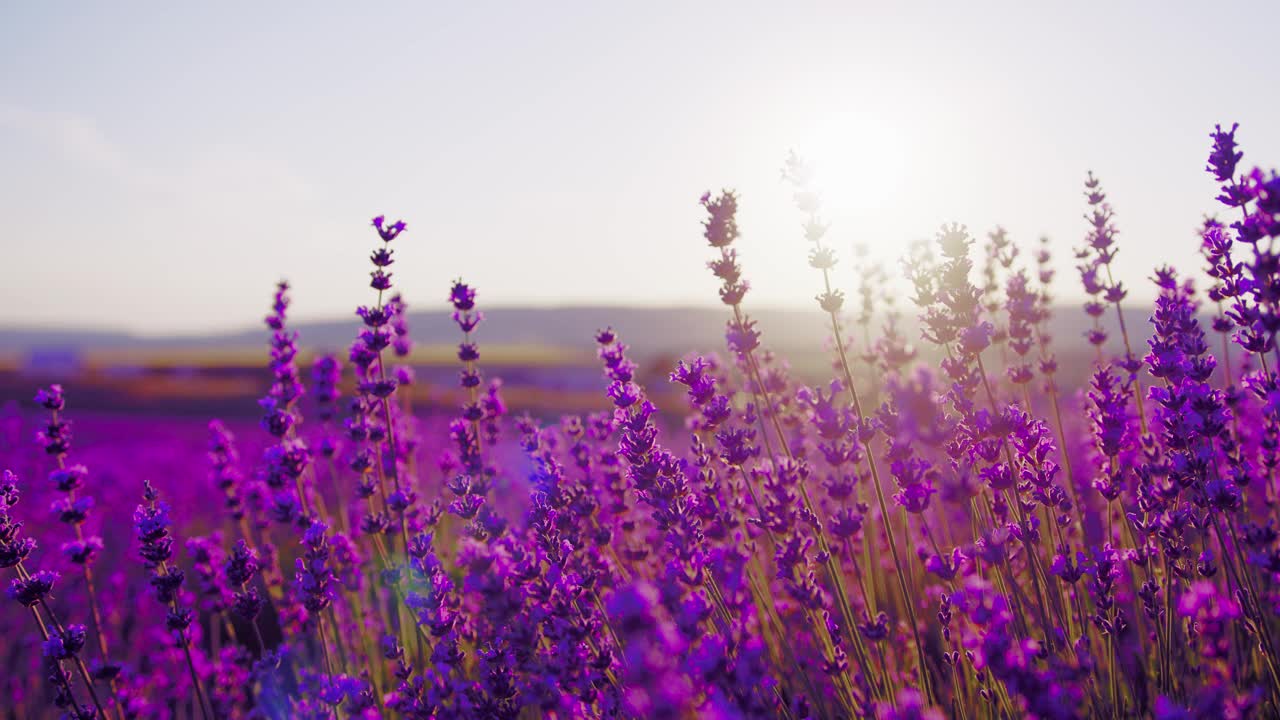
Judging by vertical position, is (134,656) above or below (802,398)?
below

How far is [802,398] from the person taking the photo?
3.93 m

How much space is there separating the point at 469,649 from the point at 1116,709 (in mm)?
3303

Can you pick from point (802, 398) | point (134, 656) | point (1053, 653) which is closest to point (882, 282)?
point (802, 398)

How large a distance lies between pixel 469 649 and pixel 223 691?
5.09 feet

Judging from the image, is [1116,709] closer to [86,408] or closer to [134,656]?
[134,656]

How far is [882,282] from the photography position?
244 inches

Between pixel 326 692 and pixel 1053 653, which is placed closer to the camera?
pixel 1053 653

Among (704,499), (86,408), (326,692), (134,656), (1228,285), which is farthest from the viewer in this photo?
(86,408)

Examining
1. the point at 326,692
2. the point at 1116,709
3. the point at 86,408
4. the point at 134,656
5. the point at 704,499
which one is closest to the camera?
the point at 1116,709

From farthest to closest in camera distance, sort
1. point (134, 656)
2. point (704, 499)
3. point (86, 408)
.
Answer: point (86, 408) < point (134, 656) < point (704, 499)

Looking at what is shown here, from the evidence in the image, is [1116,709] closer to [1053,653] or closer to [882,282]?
[1053,653]

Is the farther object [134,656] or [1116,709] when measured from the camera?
[134,656]

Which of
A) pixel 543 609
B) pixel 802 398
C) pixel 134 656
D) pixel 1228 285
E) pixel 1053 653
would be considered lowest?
pixel 134 656

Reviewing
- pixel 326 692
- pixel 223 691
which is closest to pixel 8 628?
pixel 223 691
